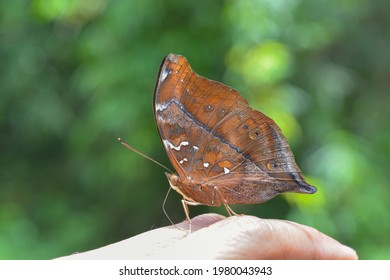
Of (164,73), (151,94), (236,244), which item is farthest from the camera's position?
(151,94)

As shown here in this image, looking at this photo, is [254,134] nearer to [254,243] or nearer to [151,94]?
[254,243]

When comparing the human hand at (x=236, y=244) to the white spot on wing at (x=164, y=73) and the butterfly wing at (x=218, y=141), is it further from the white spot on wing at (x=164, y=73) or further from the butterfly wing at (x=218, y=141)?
the white spot on wing at (x=164, y=73)

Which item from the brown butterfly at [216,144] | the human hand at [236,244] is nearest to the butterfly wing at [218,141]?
the brown butterfly at [216,144]

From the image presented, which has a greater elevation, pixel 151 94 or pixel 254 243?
pixel 151 94

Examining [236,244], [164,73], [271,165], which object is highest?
[164,73]

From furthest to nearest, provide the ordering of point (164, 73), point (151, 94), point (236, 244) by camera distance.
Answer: point (151, 94) → point (164, 73) → point (236, 244)

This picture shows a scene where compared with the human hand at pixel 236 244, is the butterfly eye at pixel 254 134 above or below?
above

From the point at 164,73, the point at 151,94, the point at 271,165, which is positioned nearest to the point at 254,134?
the point at 271,165

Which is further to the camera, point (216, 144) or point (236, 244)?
point (216, 144)
